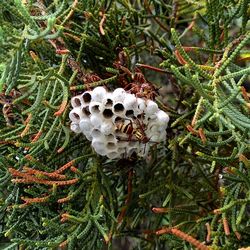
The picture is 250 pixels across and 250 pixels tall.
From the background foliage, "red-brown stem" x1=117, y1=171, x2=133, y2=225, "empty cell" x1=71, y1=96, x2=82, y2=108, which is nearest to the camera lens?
the background foliage

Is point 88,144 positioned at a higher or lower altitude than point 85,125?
lower

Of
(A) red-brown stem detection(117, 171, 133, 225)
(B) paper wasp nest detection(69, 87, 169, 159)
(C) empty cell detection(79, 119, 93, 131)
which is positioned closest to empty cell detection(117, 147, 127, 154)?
(B) paper wasp nest detection(69, 87, 169, 159)

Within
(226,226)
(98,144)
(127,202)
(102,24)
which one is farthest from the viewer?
(127,202)

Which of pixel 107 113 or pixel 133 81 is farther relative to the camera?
pixel 133 81

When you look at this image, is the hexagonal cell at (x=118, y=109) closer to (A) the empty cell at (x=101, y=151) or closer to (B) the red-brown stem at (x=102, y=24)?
(A) the empty cell at (x=101, y=151)

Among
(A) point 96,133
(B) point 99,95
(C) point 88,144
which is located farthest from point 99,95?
(C) point 88,144

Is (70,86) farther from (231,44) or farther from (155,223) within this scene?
(155,223)

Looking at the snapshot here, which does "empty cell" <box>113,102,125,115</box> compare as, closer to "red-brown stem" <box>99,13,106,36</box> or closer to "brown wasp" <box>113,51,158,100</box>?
"brown wasp" <box>113,51,158,100</box>

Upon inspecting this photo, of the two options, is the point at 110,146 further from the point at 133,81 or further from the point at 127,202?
the point at 127,202
